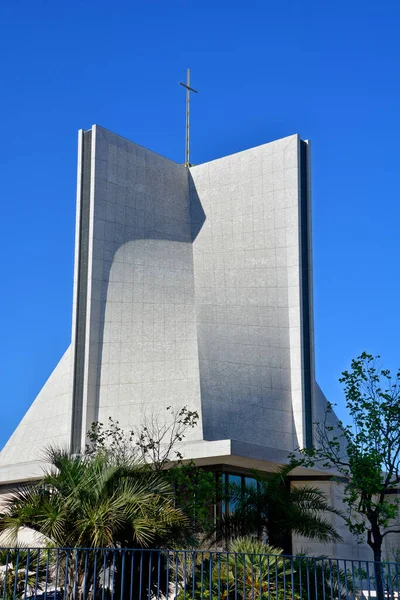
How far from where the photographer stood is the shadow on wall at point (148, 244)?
94.3ft

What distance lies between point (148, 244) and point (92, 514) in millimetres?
18086

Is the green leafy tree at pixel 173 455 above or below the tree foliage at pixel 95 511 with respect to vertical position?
above

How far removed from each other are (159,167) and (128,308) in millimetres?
6376

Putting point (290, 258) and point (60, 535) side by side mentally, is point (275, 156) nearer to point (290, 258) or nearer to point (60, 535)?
point (290, 258)

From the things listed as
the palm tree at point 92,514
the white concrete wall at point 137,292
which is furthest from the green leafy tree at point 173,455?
the palm tree at point 92,514

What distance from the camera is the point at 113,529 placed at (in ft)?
41.7

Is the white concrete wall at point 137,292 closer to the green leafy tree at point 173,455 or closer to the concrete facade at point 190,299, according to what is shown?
the concrete facade at point 190,299

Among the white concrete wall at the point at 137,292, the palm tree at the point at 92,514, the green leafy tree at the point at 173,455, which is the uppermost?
the white concrete wall at the point at 137,292

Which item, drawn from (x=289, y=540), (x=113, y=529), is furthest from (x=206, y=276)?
(x=113, y=529)

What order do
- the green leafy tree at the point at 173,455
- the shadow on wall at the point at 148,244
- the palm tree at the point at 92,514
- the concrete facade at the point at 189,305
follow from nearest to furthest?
the palm tree at the point at 92,514 → the green leafy tree at the point at 173,455 → the concrete facade at the point at 189,305 → the shadow on wall at the point at 148,244

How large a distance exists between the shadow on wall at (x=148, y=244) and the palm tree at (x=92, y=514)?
44.4 ft

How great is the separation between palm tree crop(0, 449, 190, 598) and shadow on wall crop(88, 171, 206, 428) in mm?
13538

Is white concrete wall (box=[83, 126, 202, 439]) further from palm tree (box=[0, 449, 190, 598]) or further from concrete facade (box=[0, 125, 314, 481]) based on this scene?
palm tree (box=[0, 449, 190, 598])

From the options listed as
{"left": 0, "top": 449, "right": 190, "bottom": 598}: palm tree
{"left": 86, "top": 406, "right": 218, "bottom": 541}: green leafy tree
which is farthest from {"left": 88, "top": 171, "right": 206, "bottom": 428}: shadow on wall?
{"left": 0, "top": 449, "right": 190, "bottom": 598}: palm tree
